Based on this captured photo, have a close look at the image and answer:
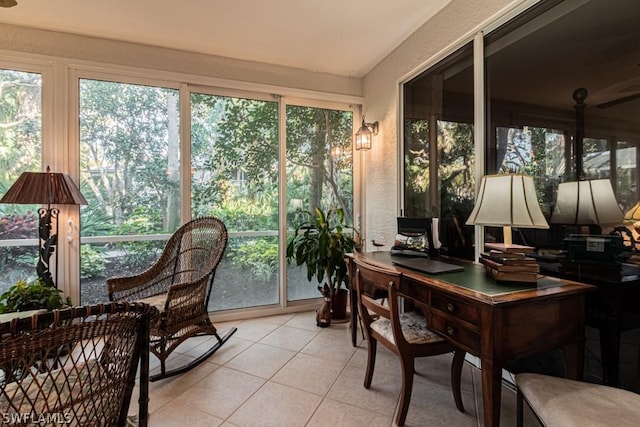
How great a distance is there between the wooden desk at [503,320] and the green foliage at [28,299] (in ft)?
8.83

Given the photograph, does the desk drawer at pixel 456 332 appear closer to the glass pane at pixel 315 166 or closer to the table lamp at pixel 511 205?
the table lamp at pixel 511 205

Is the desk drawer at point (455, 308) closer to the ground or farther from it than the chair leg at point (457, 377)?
farther from it

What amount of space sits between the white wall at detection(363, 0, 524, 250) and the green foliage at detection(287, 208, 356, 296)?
49cm

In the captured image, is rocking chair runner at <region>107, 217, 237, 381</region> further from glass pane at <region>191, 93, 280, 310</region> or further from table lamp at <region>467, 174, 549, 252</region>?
table lamp at <region>467, 174, 549, 252</region>

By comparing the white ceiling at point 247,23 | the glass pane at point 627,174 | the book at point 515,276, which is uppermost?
the white ceiling at point 247,23

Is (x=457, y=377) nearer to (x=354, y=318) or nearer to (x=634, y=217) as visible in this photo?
(x=354, y=318)

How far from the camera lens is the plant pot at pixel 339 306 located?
3162 millimetres

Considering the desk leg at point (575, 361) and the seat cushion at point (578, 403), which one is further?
the desk leg at point (575, 361)

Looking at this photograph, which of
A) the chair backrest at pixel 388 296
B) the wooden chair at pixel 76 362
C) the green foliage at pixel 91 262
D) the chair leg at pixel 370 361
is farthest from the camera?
the green foliage at pixel 91 262

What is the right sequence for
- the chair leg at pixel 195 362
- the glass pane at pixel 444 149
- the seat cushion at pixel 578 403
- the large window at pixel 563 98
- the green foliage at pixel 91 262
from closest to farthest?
1. the seat cushion at pixel 578 403
2. the large window at pixel 563 98
3. the chair leg at pixel 195 362
4. the glass pane at pixel 444 149
5. the green foliage at pixel 91 262

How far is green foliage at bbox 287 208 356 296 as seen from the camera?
2.99m

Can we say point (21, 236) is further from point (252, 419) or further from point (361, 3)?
point (361, 3)

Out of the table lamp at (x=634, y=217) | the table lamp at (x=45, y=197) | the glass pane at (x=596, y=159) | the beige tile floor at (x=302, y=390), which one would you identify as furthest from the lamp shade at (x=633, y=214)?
the table lamp at (x=45, y=197)

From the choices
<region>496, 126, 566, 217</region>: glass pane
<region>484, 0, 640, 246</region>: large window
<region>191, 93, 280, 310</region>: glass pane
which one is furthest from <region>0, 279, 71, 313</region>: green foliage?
<region>496, 126, 566, 217</region>: glass pane
